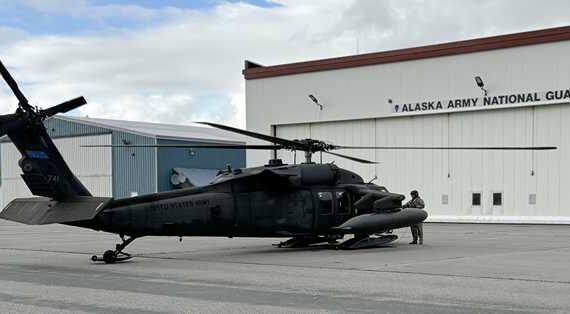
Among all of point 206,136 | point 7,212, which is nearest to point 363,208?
point 7,212

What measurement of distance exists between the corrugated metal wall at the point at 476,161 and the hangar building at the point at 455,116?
0.05m

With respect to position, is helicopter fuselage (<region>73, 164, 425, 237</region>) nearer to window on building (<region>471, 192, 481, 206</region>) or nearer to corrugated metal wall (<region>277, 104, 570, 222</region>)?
corrugated metal wall (<region>277, 104, 570, 222</region>)

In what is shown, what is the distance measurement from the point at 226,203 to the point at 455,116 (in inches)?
823

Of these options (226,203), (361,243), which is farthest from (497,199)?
(226,203)

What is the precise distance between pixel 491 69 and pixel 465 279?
78.5 ft

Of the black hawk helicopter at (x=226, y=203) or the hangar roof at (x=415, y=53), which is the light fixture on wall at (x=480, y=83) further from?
the black hawk helicopter at (x=226, y=203)

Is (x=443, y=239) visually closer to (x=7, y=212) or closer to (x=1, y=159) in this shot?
(x=7, y=212)

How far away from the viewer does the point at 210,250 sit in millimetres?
20141

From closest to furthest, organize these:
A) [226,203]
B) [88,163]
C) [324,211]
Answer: [226,203] < [324,211] < [88,163]

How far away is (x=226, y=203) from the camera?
17.9 m

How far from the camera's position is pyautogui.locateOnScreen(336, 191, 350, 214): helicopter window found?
1931 centimetres

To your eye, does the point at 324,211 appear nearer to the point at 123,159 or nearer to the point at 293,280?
the point at 293,280

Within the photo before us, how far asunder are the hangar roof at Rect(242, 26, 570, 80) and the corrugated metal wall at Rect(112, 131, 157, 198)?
9.08 m

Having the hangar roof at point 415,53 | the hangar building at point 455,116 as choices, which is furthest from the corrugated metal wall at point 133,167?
the hangar building at point 455,116
